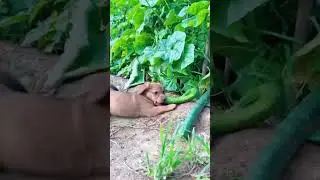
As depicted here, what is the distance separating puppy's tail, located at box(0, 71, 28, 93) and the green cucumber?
1.17 feet

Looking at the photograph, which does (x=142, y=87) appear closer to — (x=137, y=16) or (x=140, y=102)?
(x=140, y=102)

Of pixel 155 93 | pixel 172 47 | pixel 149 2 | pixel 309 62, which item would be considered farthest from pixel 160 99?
pixel 309 62

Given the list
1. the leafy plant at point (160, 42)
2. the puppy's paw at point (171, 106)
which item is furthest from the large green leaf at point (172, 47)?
the puppy's paw at point (171, 106)

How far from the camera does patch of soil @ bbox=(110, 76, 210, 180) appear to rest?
1185mm

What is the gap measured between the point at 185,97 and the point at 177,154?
135mm

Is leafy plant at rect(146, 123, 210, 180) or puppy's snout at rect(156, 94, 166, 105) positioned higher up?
puppy's snout at rect(156, 94, 166, 105)

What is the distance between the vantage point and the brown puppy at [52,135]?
1.20 m

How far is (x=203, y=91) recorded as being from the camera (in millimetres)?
1176

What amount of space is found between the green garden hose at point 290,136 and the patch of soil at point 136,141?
0.51ft

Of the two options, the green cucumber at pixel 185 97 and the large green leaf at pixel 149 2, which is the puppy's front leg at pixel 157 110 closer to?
the green cucumber at pixel 185 97

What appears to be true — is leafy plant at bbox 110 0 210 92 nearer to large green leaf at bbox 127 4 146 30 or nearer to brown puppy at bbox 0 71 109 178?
large green leaf at bbox 127 4 146 30

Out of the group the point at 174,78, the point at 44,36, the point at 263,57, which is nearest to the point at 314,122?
the point at 263,57

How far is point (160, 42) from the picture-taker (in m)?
1.20

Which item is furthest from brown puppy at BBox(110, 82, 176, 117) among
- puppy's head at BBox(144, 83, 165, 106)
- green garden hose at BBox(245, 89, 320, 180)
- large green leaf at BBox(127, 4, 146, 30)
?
green garden hose at BBox(245, 89, 320, 180)
